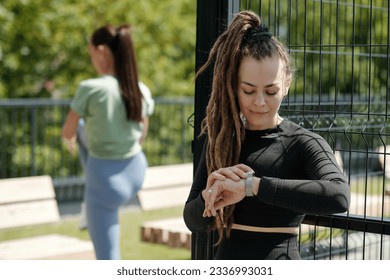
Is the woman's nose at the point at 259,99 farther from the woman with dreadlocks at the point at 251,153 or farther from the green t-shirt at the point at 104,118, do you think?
the green t-shirt at the point at 104,118

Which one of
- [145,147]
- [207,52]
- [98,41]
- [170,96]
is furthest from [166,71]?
[207,52]

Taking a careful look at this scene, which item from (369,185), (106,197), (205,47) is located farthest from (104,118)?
(369,185)

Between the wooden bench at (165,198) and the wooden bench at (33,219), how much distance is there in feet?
2.62

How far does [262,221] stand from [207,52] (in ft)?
2.91

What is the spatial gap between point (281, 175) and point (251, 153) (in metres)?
0.13

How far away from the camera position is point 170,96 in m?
12.0

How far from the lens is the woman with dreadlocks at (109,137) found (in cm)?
581

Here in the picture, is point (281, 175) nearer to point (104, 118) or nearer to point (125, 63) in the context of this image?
point (104, 118)

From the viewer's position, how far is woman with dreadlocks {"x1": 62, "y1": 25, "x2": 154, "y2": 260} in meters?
5.81

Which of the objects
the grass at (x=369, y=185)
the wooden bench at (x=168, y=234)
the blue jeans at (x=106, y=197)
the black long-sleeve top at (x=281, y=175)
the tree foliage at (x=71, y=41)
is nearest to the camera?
the black long-sleeve top at (x=281, y=175)

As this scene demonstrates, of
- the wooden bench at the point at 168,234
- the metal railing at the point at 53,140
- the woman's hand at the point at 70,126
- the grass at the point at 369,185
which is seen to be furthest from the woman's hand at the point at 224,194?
the metal railing at the point at 53,140

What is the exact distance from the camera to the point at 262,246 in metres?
2.69

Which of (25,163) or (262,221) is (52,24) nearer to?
(25,163)
